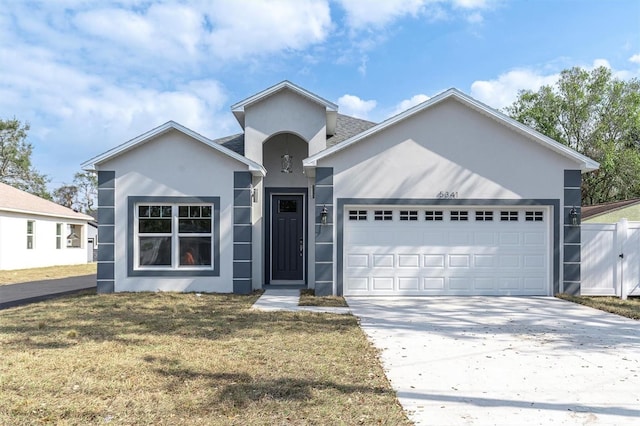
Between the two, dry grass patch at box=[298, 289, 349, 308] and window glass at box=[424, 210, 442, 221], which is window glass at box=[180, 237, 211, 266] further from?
window glass at box=[424, 210, 442, 221]

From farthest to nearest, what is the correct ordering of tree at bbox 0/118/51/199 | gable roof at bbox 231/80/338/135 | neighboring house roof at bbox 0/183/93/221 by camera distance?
1. tree at bbox 0/118/51/199
2. neighboring house roof at bbox 0/183/93/221
3. gable roof at bbox 231/80/338/135

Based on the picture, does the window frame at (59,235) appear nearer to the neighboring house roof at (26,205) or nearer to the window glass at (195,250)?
the neighboring house roof at (26,205)

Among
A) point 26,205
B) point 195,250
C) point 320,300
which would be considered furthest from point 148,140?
point 26,205

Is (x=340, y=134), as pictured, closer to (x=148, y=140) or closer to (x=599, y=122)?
(x=148, y=140)

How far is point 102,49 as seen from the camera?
16.1 metres

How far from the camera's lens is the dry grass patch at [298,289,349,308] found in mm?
9602

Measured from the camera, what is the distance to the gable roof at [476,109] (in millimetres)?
10594

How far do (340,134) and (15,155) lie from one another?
3461 centimetres

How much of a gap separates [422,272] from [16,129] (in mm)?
38981

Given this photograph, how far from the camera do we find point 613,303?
33.0 ft

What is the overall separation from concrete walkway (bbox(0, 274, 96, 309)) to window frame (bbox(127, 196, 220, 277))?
2.54 m

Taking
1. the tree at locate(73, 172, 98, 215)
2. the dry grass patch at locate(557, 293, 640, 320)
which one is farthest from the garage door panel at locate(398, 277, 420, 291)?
the tree at locate(73, 172, 98, 215)

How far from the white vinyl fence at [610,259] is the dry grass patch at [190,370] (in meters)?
7.08

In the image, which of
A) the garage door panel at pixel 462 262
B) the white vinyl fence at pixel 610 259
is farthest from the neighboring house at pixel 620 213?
the garage door panel at pixel 462 262
